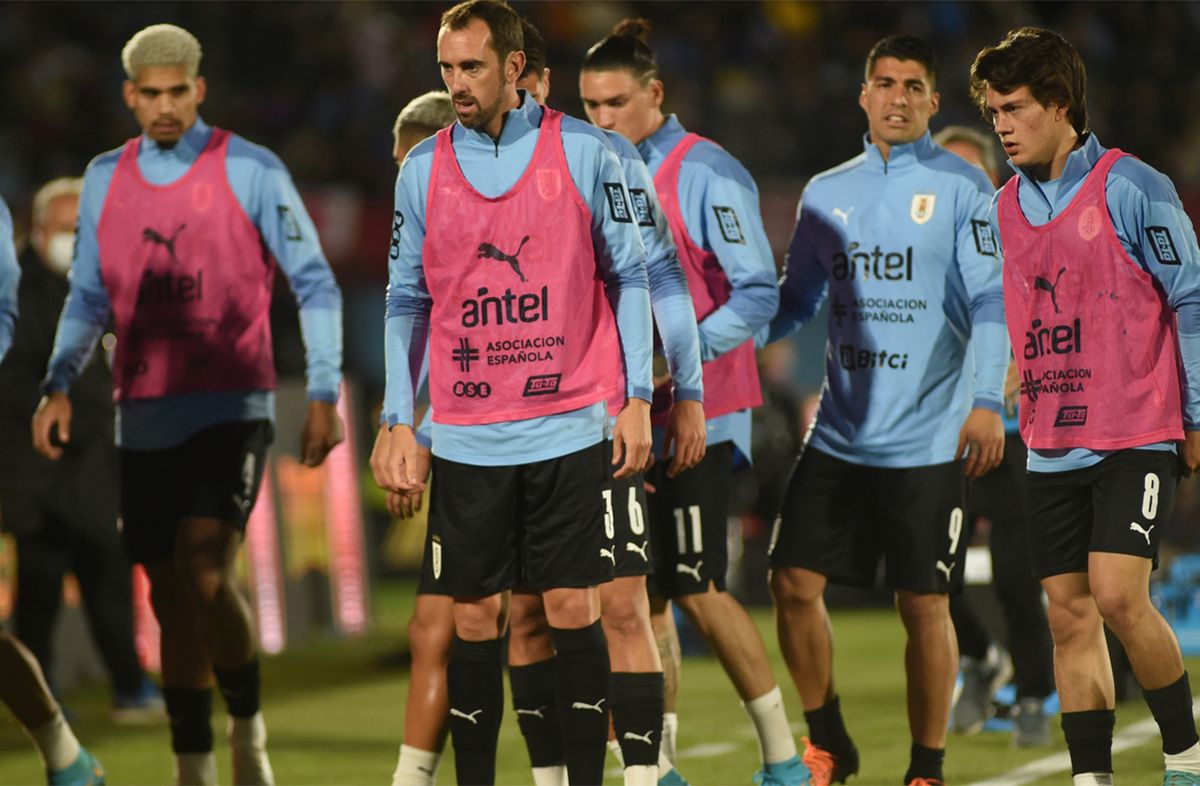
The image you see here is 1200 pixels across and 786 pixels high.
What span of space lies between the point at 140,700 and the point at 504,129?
16.0ft

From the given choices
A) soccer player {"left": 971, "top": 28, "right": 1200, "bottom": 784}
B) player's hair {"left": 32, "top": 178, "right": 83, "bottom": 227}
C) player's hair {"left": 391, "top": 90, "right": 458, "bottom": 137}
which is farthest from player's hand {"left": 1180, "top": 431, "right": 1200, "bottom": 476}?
player's hair {"left": 32, "top": 178, "right": 83, "bottom": 227}

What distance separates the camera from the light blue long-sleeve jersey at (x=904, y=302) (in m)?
6.19

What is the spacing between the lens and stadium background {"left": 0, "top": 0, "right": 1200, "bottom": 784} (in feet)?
52.1

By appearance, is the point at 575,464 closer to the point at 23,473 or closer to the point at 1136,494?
the point at 1136,494

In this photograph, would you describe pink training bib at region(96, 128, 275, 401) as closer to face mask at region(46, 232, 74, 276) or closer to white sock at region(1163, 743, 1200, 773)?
face mask at region(46, 232, 74, 276)

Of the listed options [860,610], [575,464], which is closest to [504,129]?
[575,464]

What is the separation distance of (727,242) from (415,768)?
191cm

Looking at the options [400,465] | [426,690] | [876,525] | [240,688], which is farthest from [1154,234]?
[240,688]

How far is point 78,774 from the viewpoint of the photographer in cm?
624

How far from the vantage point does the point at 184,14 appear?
59.1ft

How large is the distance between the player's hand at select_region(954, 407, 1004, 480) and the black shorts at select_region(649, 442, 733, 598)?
0.79m

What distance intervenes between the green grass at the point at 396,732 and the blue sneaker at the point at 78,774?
868 millimetres

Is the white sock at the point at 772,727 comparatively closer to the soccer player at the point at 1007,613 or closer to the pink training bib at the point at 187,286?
the soccer player at the point at 1007,613

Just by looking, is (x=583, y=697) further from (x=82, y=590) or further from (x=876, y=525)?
(x=82, y=590)
